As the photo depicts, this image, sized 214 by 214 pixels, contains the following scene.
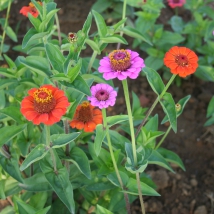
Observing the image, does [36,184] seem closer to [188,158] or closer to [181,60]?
[181,60]

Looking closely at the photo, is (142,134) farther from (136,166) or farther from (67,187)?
(67,187)

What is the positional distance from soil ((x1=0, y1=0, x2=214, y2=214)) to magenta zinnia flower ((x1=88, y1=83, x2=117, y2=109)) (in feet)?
3.20

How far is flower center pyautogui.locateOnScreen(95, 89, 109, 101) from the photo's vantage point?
1.32 metres

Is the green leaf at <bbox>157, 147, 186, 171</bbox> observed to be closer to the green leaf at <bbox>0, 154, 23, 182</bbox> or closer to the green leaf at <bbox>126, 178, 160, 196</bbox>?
the green leaf at <bbox>126, 178, 160, 196</bbox>

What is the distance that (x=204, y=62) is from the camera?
247 cm

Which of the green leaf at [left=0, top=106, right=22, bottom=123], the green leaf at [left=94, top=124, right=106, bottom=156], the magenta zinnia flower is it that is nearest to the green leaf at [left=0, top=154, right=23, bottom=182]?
the green leaf at [left=0, top=106, right=22, bottom=123]

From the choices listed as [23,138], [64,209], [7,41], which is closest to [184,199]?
[64,209]

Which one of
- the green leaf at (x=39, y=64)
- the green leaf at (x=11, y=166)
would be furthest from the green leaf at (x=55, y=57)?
the green leaf at (x=11, y=166)

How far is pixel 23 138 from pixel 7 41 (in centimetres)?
148

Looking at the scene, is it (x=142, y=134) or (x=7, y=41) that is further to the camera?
(x=7, y=41)

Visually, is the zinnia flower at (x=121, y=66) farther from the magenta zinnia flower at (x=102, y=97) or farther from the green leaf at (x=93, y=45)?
the green leaf at (x=93, y=45)

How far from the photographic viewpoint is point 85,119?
1597mm

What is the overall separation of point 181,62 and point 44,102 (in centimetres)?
49

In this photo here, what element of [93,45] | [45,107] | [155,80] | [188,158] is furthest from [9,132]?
[188,158]
